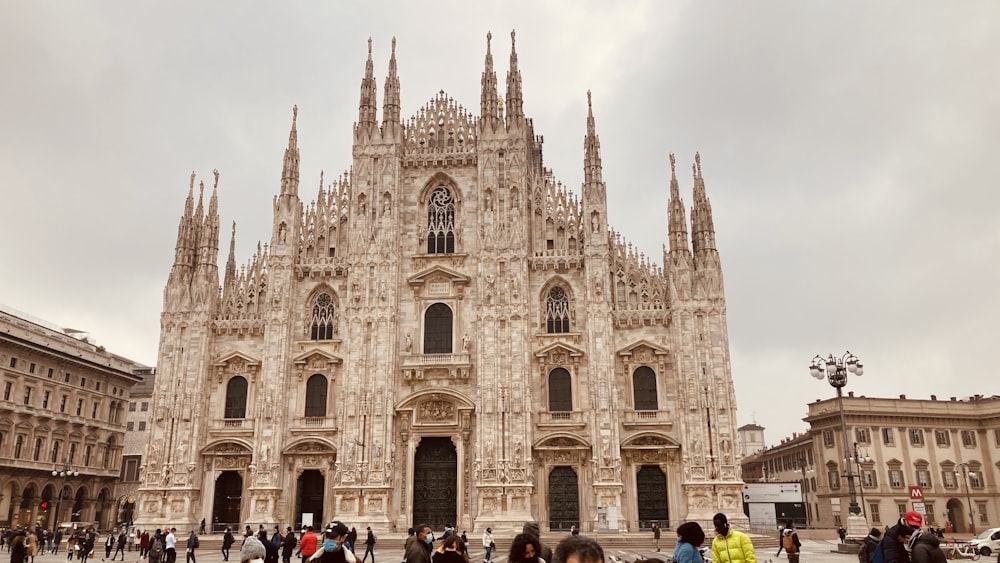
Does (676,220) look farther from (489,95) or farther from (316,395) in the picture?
(316,395)

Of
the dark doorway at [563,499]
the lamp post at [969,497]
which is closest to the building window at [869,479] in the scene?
the lamp post at [969,497]

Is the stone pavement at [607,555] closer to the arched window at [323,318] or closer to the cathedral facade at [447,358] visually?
the cathedral facade at [447,358]

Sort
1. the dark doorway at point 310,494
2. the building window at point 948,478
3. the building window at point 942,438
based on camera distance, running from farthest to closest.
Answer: the building window at point 942,438, the building window at point 948,478, the dark doorway at point 310,494

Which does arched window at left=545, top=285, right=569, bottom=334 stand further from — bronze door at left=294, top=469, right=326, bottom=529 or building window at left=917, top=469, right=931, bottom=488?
building window at left=917, top=469, right=931, bottom=488

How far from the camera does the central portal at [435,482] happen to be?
38.3 metres

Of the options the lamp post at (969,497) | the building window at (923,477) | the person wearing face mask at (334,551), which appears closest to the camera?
the person wearing face mask at (334,551)

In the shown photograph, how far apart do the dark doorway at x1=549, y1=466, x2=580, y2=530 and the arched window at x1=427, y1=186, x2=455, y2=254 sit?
41.7 feet

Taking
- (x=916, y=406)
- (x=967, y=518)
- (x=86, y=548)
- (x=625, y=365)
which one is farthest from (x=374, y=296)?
(x=967, y=518)

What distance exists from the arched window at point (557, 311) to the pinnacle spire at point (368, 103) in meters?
13.4

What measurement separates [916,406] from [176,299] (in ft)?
167

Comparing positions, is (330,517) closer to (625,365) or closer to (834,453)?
(625,365)

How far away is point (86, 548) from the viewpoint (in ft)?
90.7

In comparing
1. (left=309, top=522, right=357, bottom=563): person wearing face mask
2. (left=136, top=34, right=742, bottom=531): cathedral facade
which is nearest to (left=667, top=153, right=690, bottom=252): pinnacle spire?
(left=136, top=34, right=742, bottom=531): cathedral facade

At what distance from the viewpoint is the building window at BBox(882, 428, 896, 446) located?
57344mm
